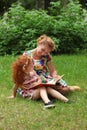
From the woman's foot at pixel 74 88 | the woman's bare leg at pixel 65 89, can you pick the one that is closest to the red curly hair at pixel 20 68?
the woman's bare leg at pixel 65 89

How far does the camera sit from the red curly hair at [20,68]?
239 inches

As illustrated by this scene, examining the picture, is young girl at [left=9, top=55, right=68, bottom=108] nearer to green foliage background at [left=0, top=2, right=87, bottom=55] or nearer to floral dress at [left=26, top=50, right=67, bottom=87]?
floral dress at [left=26, top=50, right=67, bottom=87]

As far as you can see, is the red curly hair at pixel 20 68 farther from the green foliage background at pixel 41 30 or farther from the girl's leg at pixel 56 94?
the green foliage background at pixel 41 30

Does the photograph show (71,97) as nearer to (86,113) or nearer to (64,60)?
(86,113)

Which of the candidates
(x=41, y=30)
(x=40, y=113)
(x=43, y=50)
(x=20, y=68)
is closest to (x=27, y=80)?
(x=20, y=68)

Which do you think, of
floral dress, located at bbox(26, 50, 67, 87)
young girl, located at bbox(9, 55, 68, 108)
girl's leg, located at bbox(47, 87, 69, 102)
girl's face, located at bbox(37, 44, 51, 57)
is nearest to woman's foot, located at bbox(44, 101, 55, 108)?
young girl, located at bbox(9, 55, 68, 108)

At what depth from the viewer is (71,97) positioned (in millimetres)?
6363

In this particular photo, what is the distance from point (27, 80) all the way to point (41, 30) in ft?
17.3

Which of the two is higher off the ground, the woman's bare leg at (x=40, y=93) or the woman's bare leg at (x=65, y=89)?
the woman's bare leg at (x=40, y=93)

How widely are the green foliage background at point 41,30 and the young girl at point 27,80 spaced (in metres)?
4.81

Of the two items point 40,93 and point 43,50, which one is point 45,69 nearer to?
point 43,50

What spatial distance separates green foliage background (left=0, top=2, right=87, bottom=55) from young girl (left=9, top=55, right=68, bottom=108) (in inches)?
189

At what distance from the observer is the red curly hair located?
607 centimetres

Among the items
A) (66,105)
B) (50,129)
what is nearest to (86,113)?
(66,105)
